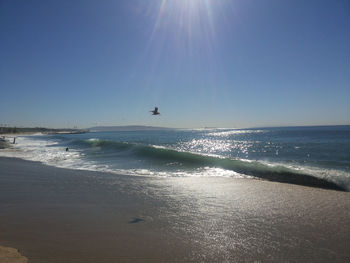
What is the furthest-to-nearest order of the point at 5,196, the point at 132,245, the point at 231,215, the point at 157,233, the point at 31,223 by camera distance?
the point at 5,196 < the point at 231,215 < the point at 31,223 < the point at 157,233 < the point at 132,245

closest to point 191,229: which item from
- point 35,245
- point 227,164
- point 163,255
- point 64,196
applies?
point 163,255

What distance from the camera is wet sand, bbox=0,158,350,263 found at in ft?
13.5

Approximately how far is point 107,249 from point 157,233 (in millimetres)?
1156

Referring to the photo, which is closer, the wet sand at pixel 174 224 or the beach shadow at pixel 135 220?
the wet sand at pixel 174 224

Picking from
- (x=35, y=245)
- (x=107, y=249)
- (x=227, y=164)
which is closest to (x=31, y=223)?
(x=35, y=245)

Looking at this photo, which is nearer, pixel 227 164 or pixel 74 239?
pixel 74 239

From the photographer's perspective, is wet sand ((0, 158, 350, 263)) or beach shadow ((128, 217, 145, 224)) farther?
beach shadow ((128, 217, 145, 224))

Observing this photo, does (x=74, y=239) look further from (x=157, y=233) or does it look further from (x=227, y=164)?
(x=227, y=164)

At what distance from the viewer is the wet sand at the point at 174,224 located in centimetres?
411

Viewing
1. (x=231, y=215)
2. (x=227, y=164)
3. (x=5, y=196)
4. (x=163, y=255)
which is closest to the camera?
(x=163, y=255)

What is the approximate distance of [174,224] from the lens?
5.45 metres

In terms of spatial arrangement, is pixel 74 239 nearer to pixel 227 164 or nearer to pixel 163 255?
pixel 163 255

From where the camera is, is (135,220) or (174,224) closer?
(174,224)

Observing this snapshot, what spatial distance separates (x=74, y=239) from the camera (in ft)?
15.0
